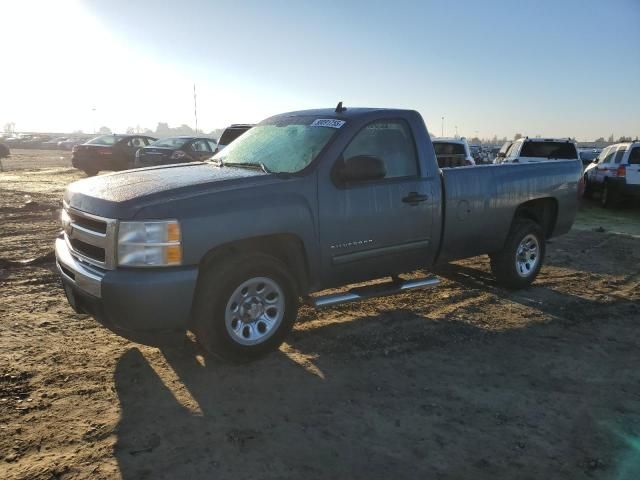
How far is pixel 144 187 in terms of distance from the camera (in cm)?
394

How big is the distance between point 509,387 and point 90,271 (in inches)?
123

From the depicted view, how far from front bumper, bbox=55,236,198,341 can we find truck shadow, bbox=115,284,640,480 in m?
0.49

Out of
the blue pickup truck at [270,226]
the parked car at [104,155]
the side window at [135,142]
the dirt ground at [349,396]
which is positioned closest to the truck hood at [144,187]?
the blue pickup truck at [270,226]

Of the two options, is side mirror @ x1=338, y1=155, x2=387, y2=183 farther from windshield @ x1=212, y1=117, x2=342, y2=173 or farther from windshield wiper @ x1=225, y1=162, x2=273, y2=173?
windshield wiper @ x1=225, y1=162, x2=273, y2=173

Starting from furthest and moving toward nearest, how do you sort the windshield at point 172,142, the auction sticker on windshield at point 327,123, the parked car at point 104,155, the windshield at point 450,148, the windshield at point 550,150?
1. the parked car at point 104,155
2. the windshield at point 172,142
3. the windshield at point 550,150
4. the windshield at point 450,148
5. the auction sticker on windshield at point 327,123

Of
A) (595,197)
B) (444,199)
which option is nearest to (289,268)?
(444,199)

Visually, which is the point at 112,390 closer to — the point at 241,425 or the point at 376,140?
the point at 241,425

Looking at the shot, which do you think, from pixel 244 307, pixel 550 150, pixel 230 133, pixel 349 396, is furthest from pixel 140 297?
pixel 550 150

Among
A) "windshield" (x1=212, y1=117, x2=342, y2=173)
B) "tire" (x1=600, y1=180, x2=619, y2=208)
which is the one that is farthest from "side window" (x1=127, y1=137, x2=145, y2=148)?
"windshield" (x1=212, y1=117, x2=342, y2=173)

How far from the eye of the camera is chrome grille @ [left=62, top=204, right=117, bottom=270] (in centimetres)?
368

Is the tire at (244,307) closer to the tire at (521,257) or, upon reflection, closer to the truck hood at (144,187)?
the truck hood at (144,187)

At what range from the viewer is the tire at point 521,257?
621 centimetres

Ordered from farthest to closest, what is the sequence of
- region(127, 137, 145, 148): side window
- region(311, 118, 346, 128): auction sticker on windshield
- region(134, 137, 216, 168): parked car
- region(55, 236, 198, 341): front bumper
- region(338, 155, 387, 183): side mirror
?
region(127, 137, 145, 148): side window, region(134, 137, 216, 168): parked car, region(311, 118, 346, 128): auction sticker on windshield, region(338, 155, 387, 183): side mirror, region(55, 236, 198, 341): front bumper

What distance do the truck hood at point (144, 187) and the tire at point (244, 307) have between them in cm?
58
